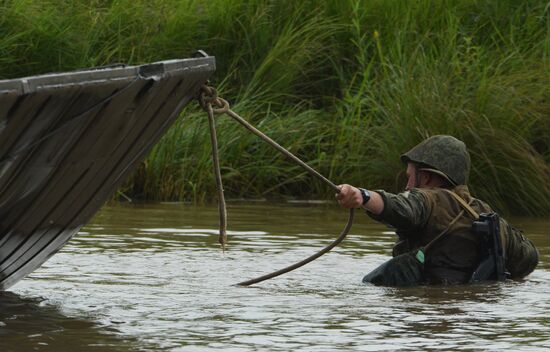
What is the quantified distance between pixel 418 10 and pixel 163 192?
354 cm

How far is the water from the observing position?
239 inches

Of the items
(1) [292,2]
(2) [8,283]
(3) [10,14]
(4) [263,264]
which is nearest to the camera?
(2) [8,283]

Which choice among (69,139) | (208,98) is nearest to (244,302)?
(208,98)

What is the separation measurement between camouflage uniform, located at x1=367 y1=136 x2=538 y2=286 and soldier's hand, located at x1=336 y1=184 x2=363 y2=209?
0.60 metres

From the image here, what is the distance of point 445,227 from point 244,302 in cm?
134

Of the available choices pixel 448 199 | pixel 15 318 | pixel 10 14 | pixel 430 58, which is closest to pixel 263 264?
pixel 448 199

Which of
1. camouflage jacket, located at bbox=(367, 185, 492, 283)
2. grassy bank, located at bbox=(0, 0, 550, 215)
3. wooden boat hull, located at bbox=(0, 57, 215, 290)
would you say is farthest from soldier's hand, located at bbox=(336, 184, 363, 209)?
grassy bank, located at bbox=(0, 0, 550, 215)

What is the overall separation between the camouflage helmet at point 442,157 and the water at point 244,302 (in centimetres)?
67

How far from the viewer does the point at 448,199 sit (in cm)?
802

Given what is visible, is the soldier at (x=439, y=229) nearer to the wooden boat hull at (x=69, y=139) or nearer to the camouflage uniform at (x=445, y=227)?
the camouflage uniform at (x=445, y=227)

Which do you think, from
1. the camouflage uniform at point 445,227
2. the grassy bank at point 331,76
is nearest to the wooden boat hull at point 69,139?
the camouflage uniform at point 445,227

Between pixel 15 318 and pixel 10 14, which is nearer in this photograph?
pixel 15 318

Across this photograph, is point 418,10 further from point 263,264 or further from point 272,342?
point 272,342

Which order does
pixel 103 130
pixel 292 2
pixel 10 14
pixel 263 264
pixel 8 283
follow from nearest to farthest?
pixel 103 130 → pixel 8 283 → pixel 263 264 → pixel 10 14 → pixel 292 2
